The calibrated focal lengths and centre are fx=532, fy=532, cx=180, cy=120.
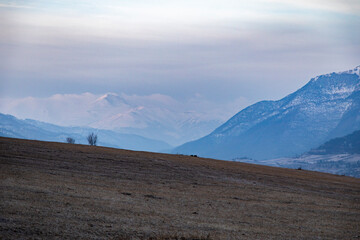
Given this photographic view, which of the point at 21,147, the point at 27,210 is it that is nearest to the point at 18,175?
the point at 27,210

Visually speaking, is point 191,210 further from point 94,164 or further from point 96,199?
point 94,164

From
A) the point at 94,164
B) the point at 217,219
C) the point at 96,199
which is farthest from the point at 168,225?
the point at 94,164

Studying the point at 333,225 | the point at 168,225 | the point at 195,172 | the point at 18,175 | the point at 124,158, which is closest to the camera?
the point at 168,225

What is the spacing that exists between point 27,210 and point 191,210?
36.9ft

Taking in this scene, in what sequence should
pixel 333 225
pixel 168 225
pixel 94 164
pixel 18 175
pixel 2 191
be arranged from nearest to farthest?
pixel 168 225
pixel 2 191
pixel 333 225
pixel 18 175
pixel 94 164

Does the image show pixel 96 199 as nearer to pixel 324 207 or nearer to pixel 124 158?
pixel 324 207

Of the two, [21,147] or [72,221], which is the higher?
[21,147]

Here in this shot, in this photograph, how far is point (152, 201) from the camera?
37156 mm

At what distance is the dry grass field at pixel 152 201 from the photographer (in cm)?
2766

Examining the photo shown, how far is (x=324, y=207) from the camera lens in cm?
4316

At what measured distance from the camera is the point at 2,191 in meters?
32.7

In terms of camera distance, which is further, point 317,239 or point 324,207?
point 324,207

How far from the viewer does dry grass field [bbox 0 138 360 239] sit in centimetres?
2766

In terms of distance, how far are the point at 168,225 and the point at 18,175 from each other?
1623cm
